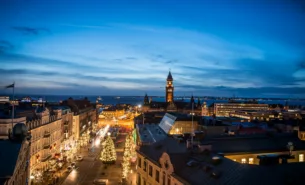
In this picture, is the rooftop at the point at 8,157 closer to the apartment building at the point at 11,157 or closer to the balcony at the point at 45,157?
the apartment building at the point at 11,157

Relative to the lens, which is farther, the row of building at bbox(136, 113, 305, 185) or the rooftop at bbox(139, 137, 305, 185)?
the row of building at bbox(136, 113, 305, 185)

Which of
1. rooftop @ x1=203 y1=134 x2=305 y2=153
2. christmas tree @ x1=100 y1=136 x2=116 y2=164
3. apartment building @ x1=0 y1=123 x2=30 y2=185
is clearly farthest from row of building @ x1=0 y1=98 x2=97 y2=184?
rooftop @ x1=203 y1=134 x2=305 y2=153

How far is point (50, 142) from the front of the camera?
64.2 m

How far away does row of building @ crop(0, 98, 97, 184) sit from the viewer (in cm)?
4760

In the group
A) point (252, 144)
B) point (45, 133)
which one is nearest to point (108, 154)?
point (45, 133)

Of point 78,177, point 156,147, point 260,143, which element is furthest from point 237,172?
point 78,177

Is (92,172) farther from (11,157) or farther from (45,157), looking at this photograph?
(11,157)

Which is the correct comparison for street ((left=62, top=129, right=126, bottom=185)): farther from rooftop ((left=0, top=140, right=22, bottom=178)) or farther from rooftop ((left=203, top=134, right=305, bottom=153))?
rooftop ((left=0, top=140, right=22, bottom=178))

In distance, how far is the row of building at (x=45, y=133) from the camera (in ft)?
156

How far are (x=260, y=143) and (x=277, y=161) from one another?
510 inches

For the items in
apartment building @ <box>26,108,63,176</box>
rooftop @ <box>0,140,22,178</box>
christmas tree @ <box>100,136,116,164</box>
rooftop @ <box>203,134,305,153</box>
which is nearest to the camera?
rooftop @ <box>0,140,22,178</box>

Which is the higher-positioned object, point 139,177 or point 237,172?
point 237,172

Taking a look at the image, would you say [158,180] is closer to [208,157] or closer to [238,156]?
[208,157]

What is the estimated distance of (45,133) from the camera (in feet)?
200
